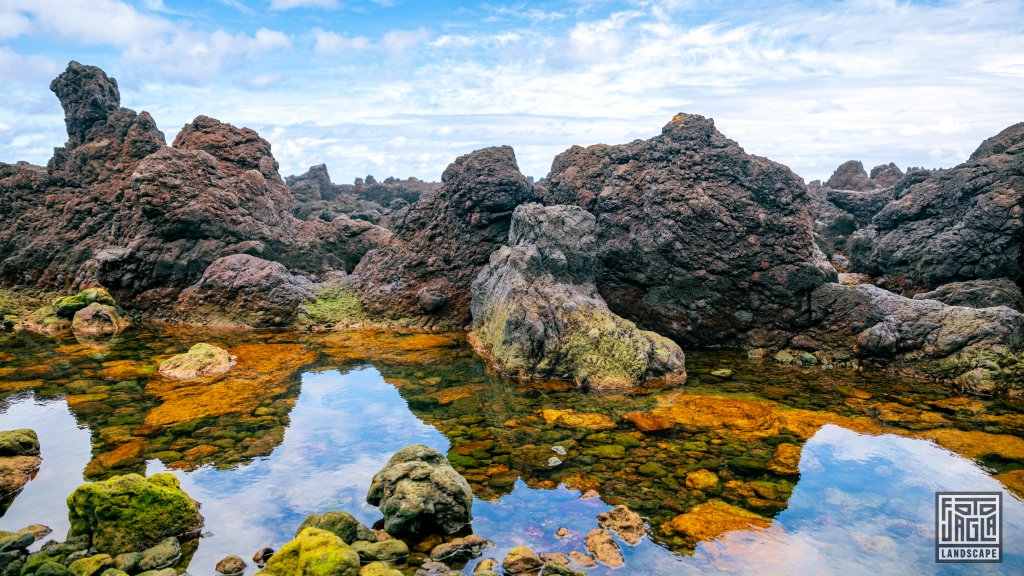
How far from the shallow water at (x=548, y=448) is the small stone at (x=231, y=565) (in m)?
0.14

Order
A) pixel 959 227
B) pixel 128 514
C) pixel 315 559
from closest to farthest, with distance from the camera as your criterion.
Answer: pixel 315 559, pixel 128 514, pixel 959 227

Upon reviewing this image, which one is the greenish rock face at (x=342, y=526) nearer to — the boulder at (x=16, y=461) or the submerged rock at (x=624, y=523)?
the submerged rock at (x=624, y=523)

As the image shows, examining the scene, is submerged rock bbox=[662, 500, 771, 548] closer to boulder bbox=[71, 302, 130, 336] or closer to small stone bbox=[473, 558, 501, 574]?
small stone bbox=[473, 558, 501, 574]

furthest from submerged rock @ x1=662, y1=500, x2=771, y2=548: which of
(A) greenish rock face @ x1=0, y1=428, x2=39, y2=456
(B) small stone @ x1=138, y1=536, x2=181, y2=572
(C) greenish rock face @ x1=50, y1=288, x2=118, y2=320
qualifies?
(C) greenish rock face @ x1=50, y1=288, x2=118, y2=320

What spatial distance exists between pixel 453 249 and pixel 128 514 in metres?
12.3

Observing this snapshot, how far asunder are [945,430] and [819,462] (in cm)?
276

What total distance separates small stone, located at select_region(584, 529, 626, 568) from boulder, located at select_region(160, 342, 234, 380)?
30.8 feet

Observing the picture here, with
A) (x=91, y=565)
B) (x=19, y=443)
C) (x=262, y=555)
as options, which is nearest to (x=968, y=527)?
(x=262, y=555)

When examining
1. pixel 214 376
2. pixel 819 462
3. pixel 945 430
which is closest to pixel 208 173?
pixel 214 376

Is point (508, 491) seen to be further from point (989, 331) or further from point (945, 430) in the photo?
point (989, 331)

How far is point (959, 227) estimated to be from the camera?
49.3 feet

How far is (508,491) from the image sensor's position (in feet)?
24.4

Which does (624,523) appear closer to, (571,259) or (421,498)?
(421,498)

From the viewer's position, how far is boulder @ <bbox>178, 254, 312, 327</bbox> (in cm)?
1684
